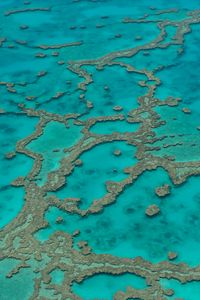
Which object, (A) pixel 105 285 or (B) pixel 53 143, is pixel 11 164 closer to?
(B) pixel 53 143

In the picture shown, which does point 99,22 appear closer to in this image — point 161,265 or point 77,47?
point 77,47

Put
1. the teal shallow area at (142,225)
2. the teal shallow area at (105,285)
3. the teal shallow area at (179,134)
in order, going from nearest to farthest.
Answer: the teal shallow area at (105,285), the teal shallow area at (142,225), the teal shallow area at (179,134)

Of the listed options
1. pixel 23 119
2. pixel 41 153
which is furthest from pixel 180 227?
pixel 23 119

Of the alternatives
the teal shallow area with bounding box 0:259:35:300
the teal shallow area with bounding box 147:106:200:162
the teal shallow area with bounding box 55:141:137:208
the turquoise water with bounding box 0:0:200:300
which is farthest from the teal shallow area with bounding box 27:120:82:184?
the teal shallow area with bounding box 0:259:35:300

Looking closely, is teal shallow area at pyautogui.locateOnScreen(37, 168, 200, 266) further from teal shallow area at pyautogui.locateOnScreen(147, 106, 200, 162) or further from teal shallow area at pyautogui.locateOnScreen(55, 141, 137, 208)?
teal shallow area at pyautogui.locateOnScreen(147, 106, 200, 162)

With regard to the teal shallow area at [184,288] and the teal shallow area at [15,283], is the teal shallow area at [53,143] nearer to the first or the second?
the teal shallow area at [15,283]

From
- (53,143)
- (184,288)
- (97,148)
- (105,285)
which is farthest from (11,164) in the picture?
(184,288)

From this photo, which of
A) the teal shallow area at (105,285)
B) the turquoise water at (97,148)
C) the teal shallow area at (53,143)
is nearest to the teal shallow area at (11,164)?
the turquoise water at (97,148)
